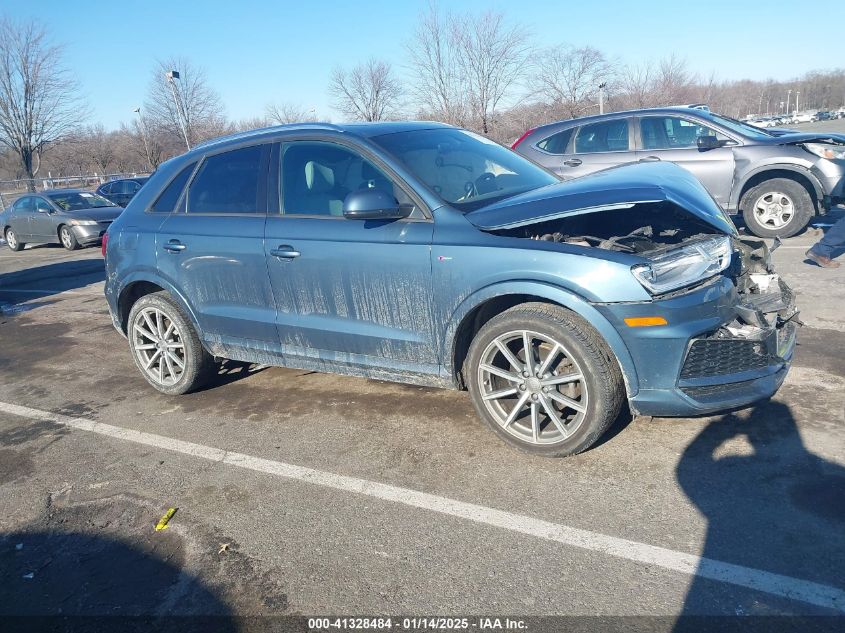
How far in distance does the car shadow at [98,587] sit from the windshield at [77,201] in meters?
14.6

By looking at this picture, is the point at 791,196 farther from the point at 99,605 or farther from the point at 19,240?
the point at 19,240

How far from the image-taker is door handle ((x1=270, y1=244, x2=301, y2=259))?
4.03 m

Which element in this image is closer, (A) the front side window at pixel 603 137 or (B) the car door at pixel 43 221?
(A) the front side window at pixel 603 137

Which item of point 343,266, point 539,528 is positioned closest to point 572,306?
point 539,528

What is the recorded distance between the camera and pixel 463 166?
13.7 feet

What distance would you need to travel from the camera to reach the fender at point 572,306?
10.2 feet

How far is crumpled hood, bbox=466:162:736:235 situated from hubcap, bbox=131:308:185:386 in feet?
8.73

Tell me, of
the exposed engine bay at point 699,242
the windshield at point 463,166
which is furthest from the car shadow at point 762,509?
the windshield at point 463,166

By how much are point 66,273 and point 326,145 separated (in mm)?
9937

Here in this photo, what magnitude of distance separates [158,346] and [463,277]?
9.10ft

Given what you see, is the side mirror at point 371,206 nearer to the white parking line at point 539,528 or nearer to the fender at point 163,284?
the white parking line at point 539,528

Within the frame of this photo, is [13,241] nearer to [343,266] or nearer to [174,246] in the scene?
[174,246]

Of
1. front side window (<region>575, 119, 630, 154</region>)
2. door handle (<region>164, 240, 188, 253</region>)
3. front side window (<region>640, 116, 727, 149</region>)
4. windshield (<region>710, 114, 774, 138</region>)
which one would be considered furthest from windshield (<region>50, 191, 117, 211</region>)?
windshield (<region>710, 114, 774, 138</region>)

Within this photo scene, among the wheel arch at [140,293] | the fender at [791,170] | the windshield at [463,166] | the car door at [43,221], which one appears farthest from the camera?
the car door at [43,221]
